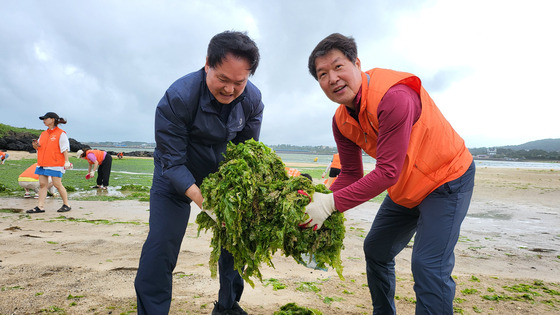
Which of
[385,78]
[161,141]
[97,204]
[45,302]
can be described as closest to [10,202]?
[97,204]

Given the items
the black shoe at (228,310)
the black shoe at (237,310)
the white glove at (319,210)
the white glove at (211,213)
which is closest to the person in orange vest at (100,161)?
the black shoe at (228,310)

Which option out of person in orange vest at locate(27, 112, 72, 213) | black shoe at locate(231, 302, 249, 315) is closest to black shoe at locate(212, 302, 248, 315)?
black shoe at locate(231, 302, 249, 315)

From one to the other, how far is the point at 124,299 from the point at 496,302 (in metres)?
4.62

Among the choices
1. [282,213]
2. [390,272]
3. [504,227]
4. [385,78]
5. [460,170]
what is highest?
[385,78]

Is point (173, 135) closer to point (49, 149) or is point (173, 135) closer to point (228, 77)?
point (228, 77)

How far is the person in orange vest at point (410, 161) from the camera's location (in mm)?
2641

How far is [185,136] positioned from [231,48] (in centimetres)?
91

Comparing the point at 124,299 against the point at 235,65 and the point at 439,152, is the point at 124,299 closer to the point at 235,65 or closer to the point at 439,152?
the point at 235,65

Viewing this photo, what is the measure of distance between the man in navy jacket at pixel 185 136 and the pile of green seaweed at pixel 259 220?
0.96 feet

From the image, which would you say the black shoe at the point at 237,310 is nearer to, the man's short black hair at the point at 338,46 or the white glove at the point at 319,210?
the white glove at the point at 319,210

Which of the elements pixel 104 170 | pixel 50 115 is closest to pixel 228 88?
pixel 50 115

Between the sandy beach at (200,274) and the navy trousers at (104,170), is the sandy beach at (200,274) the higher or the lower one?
the lower one

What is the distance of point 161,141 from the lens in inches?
116

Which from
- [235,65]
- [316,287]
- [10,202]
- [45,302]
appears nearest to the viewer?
[235,65]
